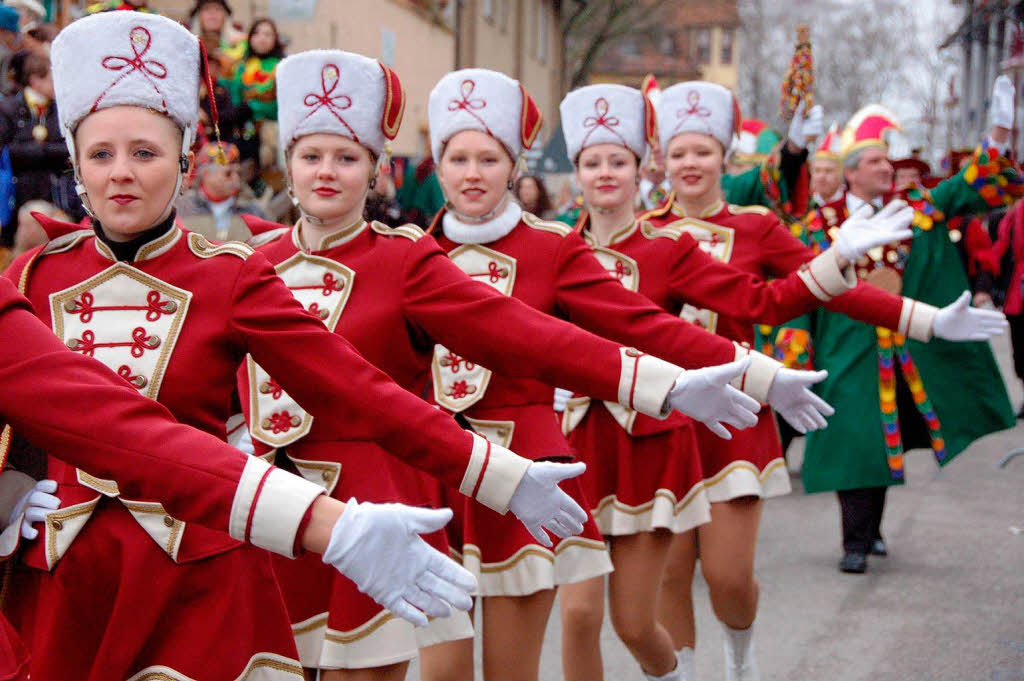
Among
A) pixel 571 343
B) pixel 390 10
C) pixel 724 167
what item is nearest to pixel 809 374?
pixel 571 343

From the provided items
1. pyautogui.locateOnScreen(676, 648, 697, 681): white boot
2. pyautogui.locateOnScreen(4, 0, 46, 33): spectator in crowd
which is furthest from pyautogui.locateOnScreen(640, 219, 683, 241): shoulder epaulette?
pyautogui.locateOnScreen(4, 0, 46, 33): spectator in crowd

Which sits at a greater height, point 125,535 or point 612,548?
point 125,535

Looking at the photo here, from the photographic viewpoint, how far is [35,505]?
2.79 metres

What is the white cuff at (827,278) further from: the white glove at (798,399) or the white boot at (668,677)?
the white boot at (668,677)

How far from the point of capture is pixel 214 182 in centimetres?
791

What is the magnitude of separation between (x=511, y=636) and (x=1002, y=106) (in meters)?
4.11

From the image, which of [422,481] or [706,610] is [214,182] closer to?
[706,610]

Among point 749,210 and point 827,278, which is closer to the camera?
point 827,278

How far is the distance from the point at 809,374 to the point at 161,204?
1720mm

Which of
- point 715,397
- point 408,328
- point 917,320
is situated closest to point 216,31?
point 917,320

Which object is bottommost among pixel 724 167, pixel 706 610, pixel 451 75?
pixel 706 610

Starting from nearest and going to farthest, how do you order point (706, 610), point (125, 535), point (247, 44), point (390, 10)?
point (125, 535)
point (706, 610)
point (247, 44)
point (390, 10)

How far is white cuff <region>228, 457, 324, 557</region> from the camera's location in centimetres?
235

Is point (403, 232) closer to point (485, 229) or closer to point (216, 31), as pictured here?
point (485, 229)
